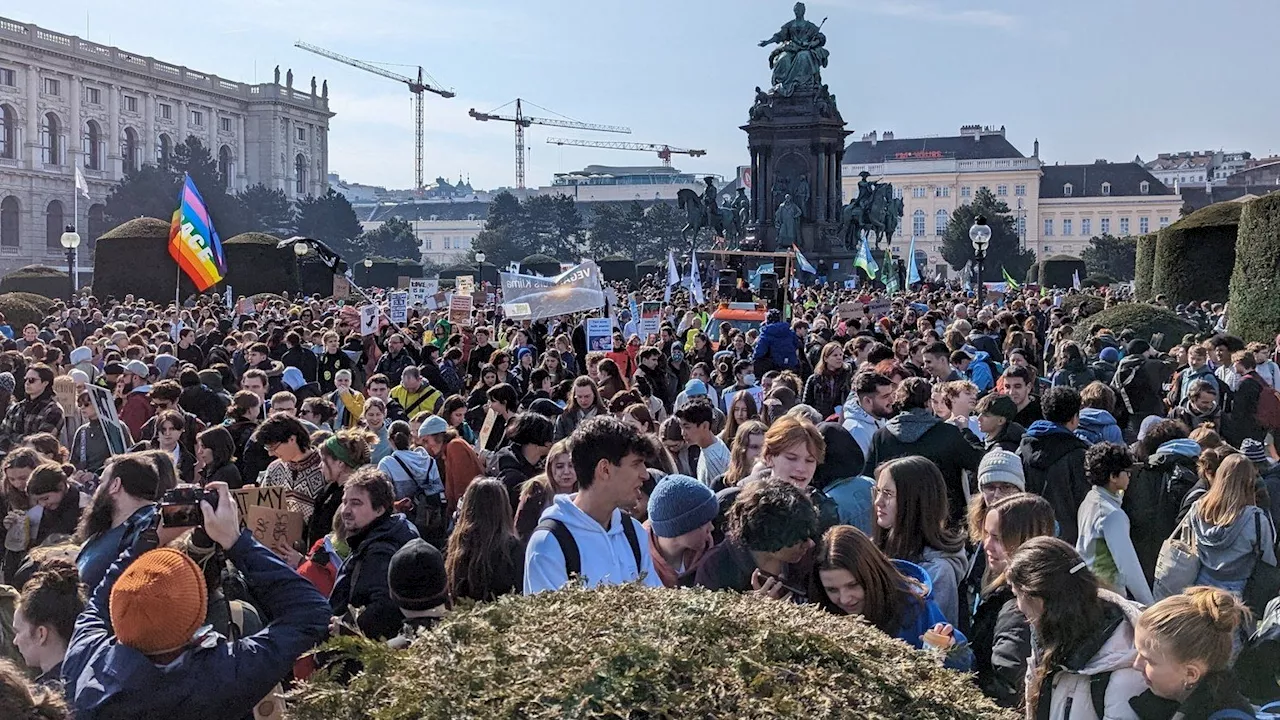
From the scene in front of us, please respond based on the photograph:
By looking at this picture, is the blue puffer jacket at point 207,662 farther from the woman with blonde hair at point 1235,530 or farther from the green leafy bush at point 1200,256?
the green leafy bush at point 1200,256

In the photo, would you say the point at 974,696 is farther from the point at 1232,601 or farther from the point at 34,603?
the point at 34,603

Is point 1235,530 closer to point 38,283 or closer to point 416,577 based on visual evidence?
point 416,577

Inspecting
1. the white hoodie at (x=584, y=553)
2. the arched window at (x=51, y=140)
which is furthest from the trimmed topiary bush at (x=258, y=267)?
the arched window at (x=51, y=140)

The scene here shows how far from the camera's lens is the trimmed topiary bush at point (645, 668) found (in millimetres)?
2514

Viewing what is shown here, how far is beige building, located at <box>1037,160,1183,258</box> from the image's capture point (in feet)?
353

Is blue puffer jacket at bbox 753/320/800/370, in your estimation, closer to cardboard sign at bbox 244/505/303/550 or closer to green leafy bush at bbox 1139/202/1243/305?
cardboard sign at bbox 244/505/303/550

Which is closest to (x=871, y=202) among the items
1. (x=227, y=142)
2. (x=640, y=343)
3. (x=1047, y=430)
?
(x=640, y=343)

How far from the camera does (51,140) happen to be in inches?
3474

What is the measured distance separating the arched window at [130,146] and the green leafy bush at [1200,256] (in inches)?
3242

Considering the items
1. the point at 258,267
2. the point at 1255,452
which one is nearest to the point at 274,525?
the point at 1255,452

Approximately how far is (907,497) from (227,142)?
360 feet

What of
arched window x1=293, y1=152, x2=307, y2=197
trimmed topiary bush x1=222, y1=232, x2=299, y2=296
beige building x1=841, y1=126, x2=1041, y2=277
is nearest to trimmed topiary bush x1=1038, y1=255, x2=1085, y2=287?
trimmed topiary bush x1=222, y1=232, x2=299, y2=296

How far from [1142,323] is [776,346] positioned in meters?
7.37

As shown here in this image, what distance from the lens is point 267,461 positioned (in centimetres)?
802
